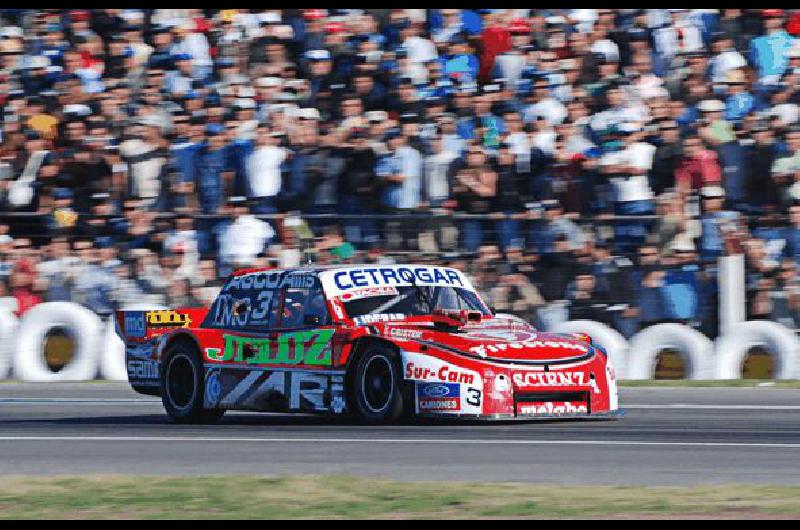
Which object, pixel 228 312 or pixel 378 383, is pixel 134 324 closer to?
pixel 228 312

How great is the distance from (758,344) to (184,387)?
5962 mm

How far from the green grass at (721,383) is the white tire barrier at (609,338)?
0.20 meters

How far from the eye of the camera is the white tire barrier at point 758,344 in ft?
51.6

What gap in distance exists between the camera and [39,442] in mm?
11180

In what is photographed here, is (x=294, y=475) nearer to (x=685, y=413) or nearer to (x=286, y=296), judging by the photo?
(x=286, y=296)

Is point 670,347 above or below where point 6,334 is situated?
below

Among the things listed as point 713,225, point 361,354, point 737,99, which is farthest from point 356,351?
point 737,99

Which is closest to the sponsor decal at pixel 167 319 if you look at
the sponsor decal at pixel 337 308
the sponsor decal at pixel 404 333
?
the sponsor decal at pixel 337 308

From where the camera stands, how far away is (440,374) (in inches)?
436

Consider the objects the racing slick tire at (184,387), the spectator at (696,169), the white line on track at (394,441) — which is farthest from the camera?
the spectator at (696,169)

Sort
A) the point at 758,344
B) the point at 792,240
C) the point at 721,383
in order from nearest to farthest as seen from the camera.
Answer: the point at 721,383 < the point at 758,344 < the point at 792,240

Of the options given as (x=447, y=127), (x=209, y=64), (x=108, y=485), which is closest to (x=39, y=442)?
(x=108, y=485)

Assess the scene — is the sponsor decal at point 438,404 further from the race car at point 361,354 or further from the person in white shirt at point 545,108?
the person in white shirt at point 545,108

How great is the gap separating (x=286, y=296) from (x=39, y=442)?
2363 millimetres
